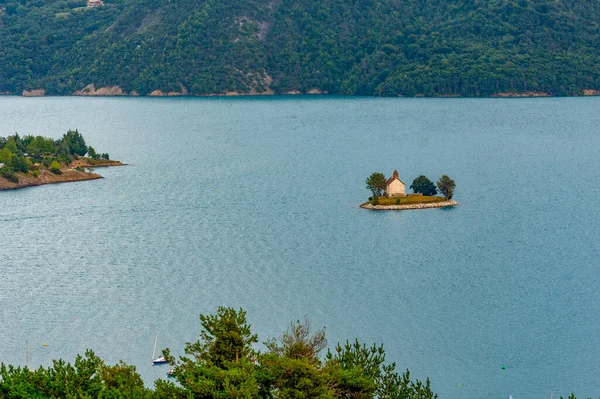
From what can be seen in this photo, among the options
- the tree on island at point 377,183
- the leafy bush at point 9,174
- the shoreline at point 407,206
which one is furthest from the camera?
the leafy bush at point 9,174

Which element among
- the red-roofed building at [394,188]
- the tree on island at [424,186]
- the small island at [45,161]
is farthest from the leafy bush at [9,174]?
the tree on island at [424,186]

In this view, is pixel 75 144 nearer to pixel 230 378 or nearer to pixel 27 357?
pixel 27 357

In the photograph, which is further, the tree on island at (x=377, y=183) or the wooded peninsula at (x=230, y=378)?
the tree on island at (x=377, y=183)

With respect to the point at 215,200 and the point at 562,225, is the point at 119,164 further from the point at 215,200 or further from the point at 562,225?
the point at 562,225

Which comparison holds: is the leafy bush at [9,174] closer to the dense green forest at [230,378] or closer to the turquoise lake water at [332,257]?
the turquoise lake water at [332,257]

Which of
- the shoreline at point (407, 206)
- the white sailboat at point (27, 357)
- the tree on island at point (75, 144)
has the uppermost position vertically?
the tree on island at point (75, 144)

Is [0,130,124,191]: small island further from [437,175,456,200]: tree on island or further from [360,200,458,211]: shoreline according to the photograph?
[437,175,456,200]: tree on island

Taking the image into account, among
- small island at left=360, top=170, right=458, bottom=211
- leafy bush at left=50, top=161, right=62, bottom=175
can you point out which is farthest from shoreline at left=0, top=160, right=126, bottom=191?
small island at left=360, top=170, right=458, bottom=211
